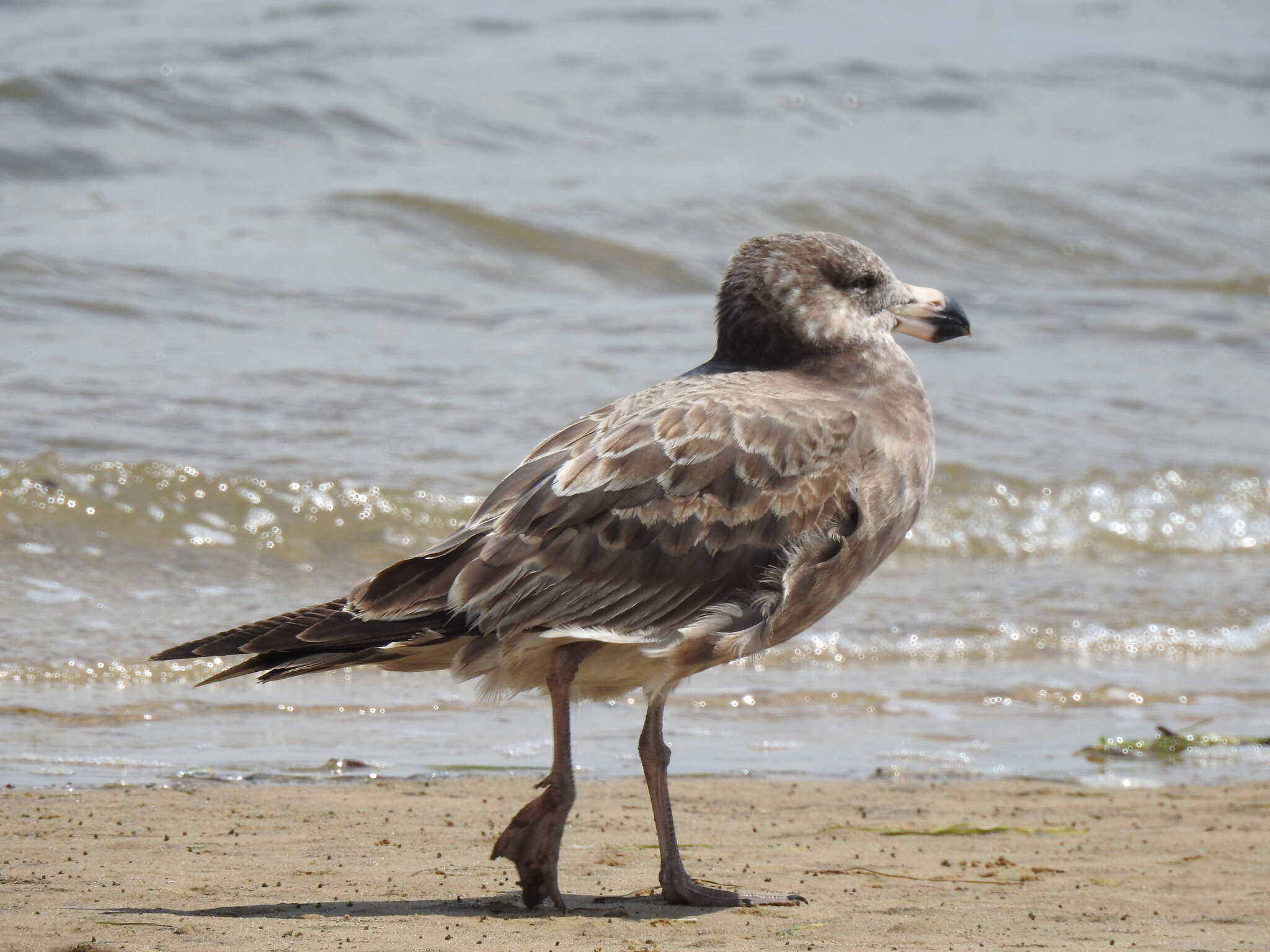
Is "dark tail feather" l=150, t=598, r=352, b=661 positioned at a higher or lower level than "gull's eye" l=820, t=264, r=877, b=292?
lower

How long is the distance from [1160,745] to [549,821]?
2.87 meters

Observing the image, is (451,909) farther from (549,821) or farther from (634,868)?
(634,868)

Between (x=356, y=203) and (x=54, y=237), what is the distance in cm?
282

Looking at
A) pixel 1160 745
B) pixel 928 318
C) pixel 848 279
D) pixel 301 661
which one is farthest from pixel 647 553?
pixel 1160 745

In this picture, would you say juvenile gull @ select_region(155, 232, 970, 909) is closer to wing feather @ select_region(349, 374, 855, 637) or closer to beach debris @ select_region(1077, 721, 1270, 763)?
wing feather @ select_region(349, 374, 855, 637)

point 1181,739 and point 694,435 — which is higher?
point 694,435

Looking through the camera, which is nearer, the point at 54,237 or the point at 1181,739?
the point at 1181,739

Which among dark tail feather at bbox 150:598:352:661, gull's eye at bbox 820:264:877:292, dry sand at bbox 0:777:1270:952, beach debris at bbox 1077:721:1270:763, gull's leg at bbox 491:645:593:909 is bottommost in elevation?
beach debris at bbox 1077:721:1270:763

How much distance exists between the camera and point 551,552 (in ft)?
13.5

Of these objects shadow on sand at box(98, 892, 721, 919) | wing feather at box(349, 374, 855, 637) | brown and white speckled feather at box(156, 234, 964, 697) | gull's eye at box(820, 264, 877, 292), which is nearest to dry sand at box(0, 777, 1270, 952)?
shadow on sand at box(98, 892, 721, 919)

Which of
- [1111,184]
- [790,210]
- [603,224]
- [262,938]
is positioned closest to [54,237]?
[603,224]

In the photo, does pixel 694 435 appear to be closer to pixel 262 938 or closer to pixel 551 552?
pixel 551 552

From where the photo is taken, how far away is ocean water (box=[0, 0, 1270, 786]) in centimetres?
632

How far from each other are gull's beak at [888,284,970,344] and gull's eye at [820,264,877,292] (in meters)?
0.12
